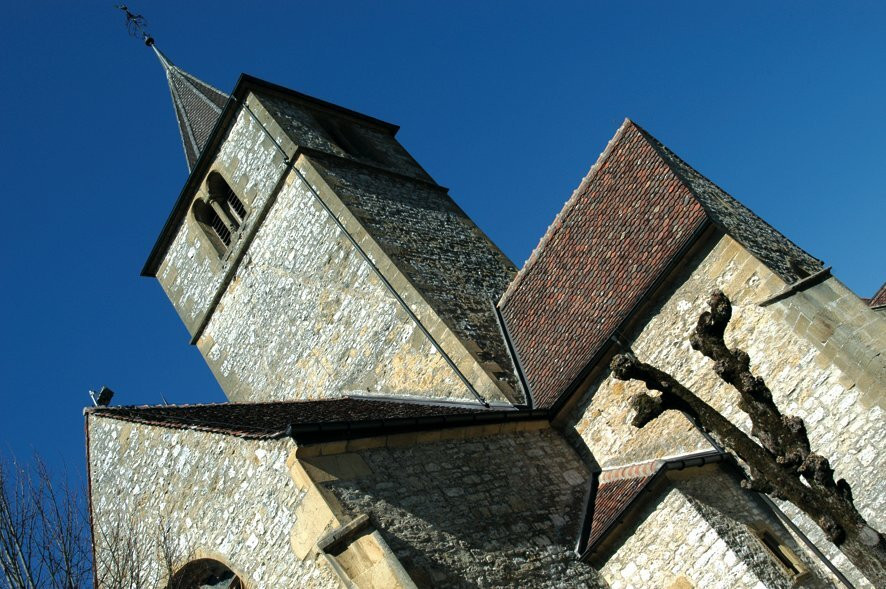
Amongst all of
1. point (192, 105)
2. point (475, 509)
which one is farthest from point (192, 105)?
point (475, 509)

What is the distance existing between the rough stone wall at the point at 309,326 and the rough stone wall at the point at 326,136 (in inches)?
46.1

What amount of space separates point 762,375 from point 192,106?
14.7 meters

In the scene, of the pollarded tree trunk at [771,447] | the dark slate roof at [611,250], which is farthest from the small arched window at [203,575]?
the pollarded tree trunk at [771,447]

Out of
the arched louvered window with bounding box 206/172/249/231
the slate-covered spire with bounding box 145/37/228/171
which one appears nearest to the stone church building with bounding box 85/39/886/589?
the arched louvered window with bounding box 206/172/249/231

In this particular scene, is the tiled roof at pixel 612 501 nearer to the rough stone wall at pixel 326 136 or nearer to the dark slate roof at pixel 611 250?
the dark slate roof at pixel 611 250

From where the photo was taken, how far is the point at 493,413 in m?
9.67

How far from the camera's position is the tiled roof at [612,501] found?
8.62 metres

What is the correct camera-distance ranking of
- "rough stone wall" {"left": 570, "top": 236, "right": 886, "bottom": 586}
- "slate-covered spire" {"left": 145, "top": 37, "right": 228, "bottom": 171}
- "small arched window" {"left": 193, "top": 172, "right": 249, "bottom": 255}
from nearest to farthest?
"rough stone wall" {"left": 570, "top": 236, "right": 886, "bottom": 586} < "small arched window" {"left": 193, "top": 172, "right": 249, "bottom": 255} < "slate-covered spire" {"left": 145, "top": 37, "right": 228, "bottom": 171}

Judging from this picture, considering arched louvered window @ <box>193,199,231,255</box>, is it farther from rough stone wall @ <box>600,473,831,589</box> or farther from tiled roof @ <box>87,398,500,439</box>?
rough stone wall @ <box>600,473,831,589</box>

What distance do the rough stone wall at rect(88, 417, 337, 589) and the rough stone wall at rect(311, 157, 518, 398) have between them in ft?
12.9

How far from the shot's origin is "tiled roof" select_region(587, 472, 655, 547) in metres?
8.62

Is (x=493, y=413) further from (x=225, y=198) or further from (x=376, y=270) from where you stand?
(x=225, y=198)

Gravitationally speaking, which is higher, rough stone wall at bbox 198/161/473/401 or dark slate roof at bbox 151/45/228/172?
dark slate roof at bbox 151/45/228/172

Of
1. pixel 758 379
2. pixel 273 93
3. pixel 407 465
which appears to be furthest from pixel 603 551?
pixel 273 93
